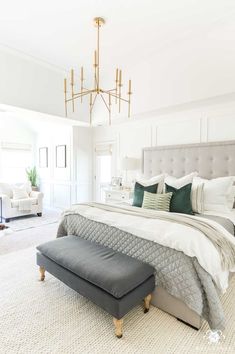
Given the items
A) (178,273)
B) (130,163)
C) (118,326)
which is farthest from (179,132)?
→ (118,326)

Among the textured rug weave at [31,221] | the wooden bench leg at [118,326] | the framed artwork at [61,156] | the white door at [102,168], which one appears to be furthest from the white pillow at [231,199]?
the framed artwork at [61,156]

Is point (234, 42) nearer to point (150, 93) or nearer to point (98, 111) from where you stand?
point (150, 93)

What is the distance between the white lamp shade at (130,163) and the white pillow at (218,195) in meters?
1.80

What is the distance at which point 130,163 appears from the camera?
14.5 feet

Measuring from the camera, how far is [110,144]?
5.32 m

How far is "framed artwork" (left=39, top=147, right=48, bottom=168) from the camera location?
649cm

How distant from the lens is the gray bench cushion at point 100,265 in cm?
162

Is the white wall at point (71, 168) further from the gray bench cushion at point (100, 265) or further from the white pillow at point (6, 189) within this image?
the gray bench cushion at point (100, 265)

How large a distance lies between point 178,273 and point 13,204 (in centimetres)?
436

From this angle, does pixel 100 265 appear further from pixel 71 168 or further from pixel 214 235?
pixel 71 168

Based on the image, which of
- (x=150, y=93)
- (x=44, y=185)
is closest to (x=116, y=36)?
(x=150, y=93)

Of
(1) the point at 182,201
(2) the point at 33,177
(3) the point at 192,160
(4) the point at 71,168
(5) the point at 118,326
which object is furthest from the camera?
(2) the point at 33,177

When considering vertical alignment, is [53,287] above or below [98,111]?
below

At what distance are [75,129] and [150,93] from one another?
2343 mm
